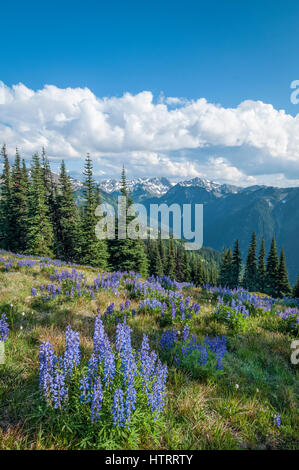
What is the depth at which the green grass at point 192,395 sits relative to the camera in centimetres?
273

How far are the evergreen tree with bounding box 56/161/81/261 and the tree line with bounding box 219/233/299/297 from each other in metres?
36.3

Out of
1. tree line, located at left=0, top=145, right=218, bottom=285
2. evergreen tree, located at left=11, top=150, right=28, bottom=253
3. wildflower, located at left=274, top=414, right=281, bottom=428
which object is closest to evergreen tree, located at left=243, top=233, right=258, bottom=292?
tree line, located at left=0, top=145, right=218, bottom=285

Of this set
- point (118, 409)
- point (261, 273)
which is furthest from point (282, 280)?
point (118, 409)

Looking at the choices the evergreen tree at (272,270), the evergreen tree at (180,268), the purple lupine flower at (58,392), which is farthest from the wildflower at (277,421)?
the evergreen tree at (180,268)

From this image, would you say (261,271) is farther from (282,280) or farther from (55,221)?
(55,221)

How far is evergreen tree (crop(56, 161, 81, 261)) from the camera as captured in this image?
4050cm

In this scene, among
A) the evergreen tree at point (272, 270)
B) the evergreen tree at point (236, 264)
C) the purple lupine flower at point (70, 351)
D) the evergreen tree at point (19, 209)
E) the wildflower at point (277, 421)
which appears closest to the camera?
the purple lupine flower at point (70, 351)

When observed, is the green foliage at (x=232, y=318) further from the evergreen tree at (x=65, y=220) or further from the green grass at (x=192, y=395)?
the evergreen tree at (x=65, y=220)

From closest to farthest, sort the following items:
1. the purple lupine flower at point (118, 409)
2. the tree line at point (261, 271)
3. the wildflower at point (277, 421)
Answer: the purple lupine flower at point (118, 409) < the wildflower at point (277, 421) < the tree line at point (261, 271)

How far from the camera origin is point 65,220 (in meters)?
40.5

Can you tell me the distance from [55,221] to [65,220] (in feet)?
8.74

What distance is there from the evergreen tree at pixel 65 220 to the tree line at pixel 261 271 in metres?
36.3

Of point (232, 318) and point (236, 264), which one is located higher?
point (232, 318)

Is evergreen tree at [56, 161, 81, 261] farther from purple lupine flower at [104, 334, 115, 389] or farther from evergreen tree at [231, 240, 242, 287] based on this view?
evergreen tree at [231, 240, 242, 287]
